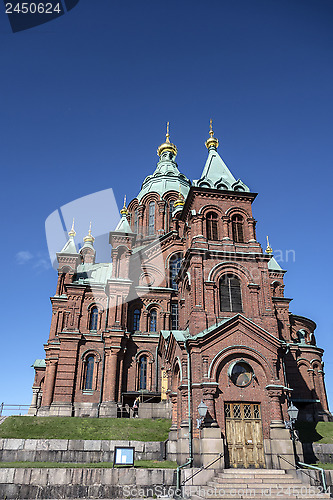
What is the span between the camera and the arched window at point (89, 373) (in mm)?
29000

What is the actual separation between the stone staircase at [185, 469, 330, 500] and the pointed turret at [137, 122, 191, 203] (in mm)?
33037

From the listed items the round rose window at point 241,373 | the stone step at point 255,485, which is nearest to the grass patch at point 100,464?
the stone step at point 255,485

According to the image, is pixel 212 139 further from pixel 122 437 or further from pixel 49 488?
pixel 49 488

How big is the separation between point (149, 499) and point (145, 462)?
13.1 feet

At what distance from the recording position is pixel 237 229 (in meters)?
24.6

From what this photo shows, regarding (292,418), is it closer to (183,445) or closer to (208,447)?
(208,447)

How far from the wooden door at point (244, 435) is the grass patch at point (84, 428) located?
4.85m

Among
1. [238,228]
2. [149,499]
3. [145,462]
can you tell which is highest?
[238,228]

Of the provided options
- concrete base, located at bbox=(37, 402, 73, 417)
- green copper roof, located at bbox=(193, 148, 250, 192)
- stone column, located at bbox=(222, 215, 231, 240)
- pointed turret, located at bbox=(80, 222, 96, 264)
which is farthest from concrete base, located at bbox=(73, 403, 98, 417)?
pointed turret, located at bbox=(80, 222, 96, 264)

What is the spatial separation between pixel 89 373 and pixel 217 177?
16.9m

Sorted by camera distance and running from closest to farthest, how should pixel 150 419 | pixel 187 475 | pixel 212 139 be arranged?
1. pixel 187 475
2. pixel 150 419
3. pixel 212 139

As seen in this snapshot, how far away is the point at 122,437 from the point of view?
21375 millimetres

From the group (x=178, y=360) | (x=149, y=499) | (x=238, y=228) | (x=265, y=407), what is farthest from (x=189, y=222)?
(x=149, y=499)

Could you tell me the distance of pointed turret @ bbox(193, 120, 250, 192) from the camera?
25188 millimetres
